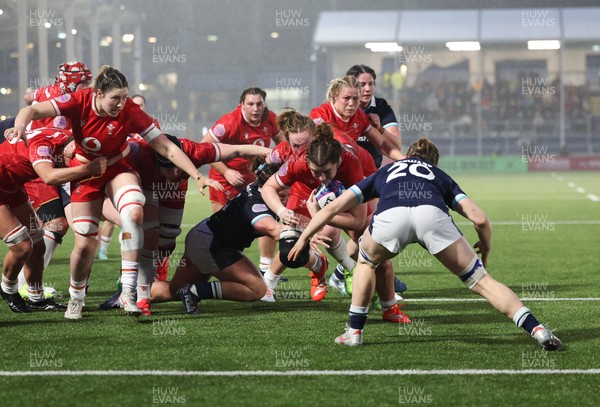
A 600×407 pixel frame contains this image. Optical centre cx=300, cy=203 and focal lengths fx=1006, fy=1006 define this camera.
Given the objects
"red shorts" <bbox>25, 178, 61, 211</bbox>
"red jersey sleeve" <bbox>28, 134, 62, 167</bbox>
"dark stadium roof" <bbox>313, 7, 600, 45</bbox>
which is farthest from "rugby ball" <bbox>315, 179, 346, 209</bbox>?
"dark stadium roof" <bbox>313, 7, 600, 45</bbox>

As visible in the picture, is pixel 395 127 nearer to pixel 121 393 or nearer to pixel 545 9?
pixel 121 393

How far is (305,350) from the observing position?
5691 mm

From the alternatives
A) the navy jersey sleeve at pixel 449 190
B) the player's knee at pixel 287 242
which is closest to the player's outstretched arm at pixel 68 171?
the player's knee at pixel 287 242

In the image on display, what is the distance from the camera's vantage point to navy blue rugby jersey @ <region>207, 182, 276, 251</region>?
22.9ft

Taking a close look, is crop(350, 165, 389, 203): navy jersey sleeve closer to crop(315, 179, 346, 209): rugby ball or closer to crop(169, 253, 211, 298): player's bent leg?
crop(315, 179, 346, 209): rugby ball

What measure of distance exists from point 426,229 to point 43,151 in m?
2.79

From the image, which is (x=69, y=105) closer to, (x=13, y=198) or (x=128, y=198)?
(x=128, y=198)

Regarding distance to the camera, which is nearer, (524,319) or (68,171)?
(524,319)

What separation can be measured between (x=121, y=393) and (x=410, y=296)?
395 centimetres

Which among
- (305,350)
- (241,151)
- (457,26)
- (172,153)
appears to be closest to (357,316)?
(305,350)

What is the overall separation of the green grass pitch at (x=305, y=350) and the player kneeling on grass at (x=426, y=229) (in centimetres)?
31

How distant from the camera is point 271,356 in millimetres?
5508

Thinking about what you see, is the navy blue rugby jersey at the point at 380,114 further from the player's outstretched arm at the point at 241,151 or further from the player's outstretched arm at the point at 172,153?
the player's outstretched arm at the point at 172,153

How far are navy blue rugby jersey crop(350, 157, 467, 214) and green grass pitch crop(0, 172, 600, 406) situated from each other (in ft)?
2.76
